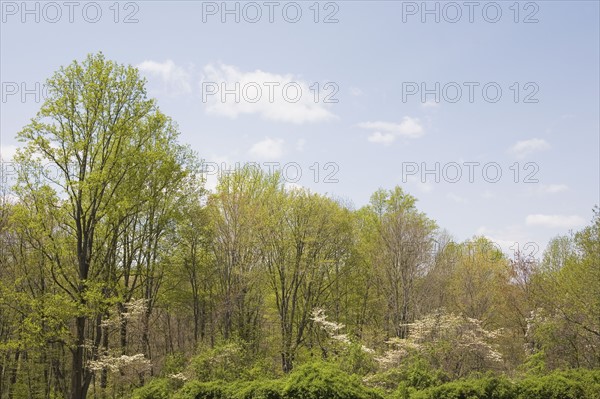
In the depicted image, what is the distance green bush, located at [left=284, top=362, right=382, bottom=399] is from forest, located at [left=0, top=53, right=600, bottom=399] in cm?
6

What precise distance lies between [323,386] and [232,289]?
492 inches

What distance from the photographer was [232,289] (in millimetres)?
24484

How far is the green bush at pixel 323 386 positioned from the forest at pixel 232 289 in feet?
0.20

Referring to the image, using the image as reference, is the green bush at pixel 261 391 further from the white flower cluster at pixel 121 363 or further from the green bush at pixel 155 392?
the white flower cluster at pixel 121 363

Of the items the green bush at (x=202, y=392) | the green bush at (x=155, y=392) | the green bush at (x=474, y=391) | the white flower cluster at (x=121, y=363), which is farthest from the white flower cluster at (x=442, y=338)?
the white flower cluster at (x=121, y=363)

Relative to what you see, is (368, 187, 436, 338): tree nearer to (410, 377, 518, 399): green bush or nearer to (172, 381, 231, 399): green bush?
(410, 377, 518, 399): green bush

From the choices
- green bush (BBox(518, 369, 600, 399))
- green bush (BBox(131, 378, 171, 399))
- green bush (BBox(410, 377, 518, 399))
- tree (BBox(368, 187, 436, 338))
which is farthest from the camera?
tree (BBox(368, 187, 436, 338))

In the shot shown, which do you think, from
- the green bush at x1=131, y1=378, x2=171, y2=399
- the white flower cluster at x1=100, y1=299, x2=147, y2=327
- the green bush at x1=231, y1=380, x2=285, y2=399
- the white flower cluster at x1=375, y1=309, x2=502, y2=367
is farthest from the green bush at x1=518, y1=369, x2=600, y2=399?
the white flower cluster at x1=100, y1=299, x2=147, y2=327

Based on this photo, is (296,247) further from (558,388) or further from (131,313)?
(558,388)

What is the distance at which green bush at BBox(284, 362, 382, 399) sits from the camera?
41.6 ft

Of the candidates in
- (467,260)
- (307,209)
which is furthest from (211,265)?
(467,260)

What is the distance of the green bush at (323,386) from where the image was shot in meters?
12.7

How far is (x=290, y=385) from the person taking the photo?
42.7 ft

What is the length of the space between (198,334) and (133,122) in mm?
13574
